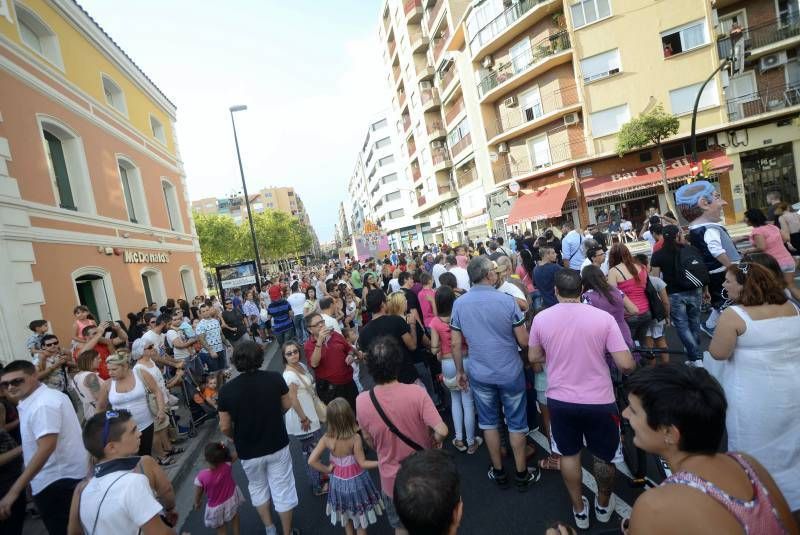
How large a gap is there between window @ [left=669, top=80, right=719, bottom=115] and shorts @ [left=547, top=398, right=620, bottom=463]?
22.4m

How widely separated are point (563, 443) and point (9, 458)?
4147 millimetres

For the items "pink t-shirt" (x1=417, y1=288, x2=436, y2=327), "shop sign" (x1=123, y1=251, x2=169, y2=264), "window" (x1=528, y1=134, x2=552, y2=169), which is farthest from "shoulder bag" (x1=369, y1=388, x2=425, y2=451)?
"window" (x1=528, y1=134, x2=552, y2=169)

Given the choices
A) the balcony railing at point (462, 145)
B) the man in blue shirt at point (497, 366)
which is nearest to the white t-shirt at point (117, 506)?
the man in blue shirt at point (497, 366)

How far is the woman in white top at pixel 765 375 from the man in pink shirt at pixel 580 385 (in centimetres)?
58

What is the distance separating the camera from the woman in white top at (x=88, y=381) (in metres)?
4.42

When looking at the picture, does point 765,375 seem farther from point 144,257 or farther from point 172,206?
point 172,206

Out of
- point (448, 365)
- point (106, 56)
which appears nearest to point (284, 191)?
point (106, 56)

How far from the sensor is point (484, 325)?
3.52m

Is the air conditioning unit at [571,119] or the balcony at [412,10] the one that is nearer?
the air conditioning unit at [571,119]

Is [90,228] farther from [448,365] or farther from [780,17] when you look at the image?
[780,17]

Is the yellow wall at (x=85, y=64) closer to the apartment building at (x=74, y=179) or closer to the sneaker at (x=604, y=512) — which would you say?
the apartment building at (x=74, y=179)

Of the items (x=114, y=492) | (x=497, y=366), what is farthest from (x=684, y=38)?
(x=114, y=492)

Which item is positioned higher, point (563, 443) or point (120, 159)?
point (120, 159)

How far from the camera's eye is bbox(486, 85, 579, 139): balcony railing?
21062 mm
